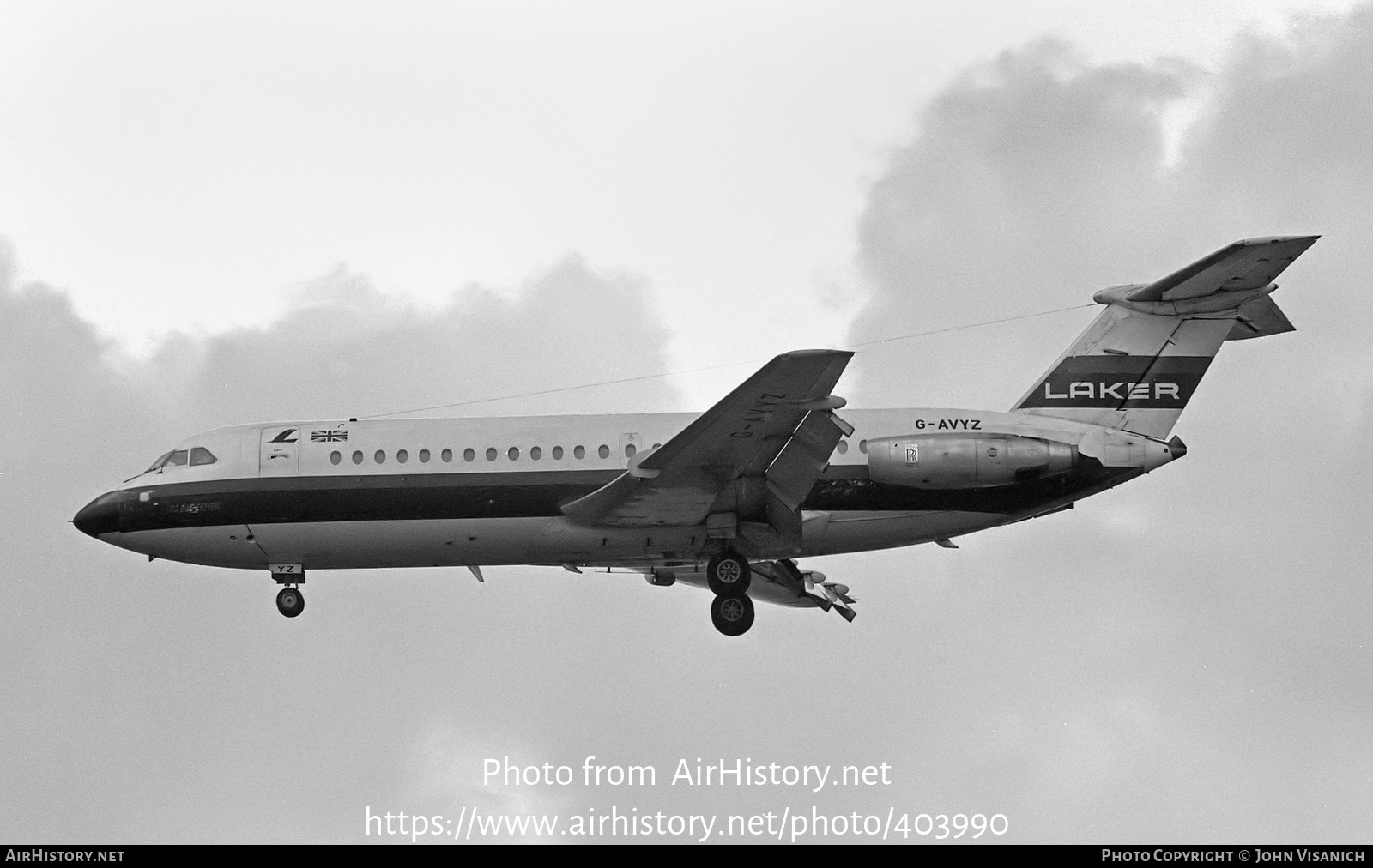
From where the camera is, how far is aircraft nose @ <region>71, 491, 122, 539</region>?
37219 mm

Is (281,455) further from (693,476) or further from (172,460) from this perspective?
(693,476)

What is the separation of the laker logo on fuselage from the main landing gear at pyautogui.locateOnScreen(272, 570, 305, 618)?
13.9 metres

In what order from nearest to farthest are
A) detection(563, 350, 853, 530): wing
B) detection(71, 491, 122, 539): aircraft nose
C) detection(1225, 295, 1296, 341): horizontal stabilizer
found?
1. detection(563, 350, 853, 530): wing
2. detection(1225, 295, 1296, 341): horizontal stabilizer
3. detection(71, 491, 122, 539): aircraft nose

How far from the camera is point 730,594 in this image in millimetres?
34719

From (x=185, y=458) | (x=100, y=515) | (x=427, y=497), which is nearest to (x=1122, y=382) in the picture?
(x=427, y=497)

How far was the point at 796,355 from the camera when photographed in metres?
30.2

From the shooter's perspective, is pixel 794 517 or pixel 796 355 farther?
pixel 794 517

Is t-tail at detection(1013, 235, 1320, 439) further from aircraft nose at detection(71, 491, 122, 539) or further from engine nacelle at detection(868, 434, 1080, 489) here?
aircraft nose at detection(71, 491, 122, 539)

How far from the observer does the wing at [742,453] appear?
31.0m

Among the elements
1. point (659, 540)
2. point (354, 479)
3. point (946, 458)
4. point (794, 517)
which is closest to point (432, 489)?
point (354, 479)

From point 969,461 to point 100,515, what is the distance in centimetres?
1616

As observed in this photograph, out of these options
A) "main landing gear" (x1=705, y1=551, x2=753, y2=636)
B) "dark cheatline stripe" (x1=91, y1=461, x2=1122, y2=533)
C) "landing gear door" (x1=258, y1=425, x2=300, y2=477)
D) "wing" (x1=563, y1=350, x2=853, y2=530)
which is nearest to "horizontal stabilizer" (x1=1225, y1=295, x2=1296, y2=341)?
"dark cheatline stripe" (x1=91, y1=461, x2=1122, y2=533)
